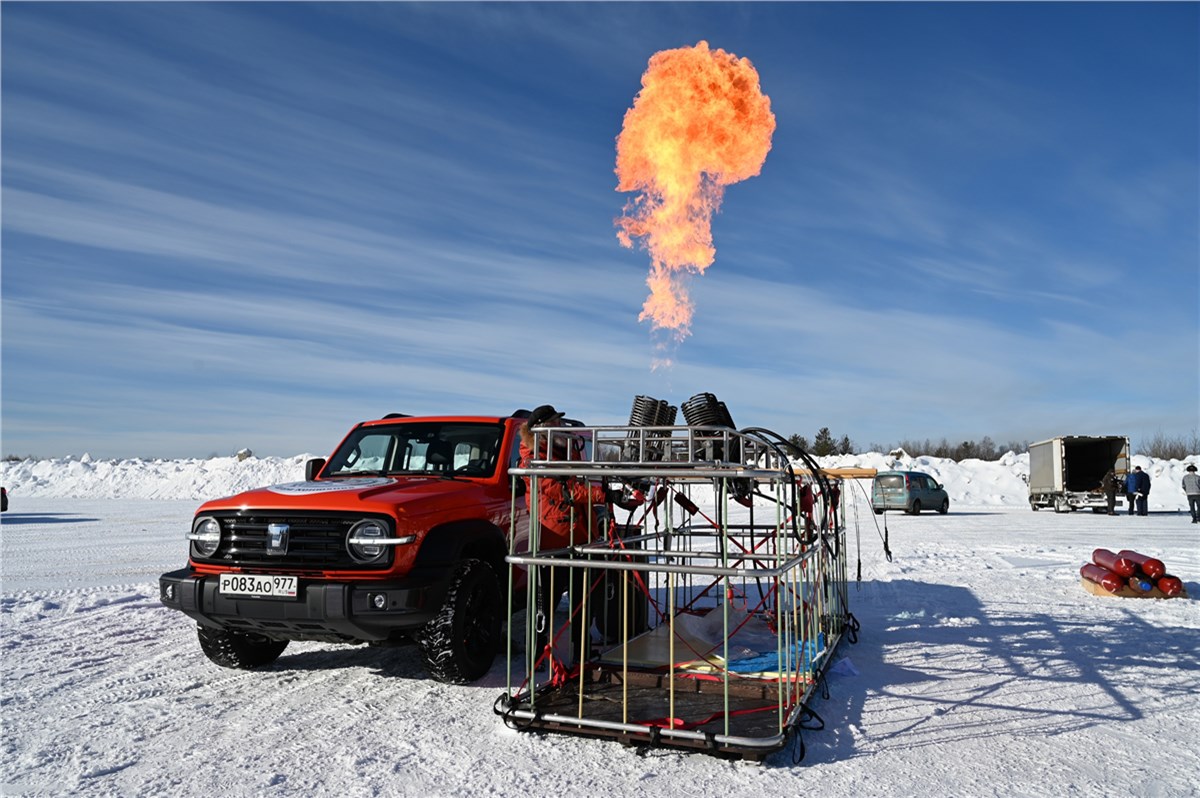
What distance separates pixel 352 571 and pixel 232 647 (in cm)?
170

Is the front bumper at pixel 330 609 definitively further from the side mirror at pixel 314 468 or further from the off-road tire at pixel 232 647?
the side mirror at pixel 314 468

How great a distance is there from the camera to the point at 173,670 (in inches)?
260

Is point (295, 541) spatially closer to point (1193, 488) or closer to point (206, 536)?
point (206, 536)

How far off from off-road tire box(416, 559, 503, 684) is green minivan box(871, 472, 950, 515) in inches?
1004

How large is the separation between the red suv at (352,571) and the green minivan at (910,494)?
84.2 feet

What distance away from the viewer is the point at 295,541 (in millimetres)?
5848

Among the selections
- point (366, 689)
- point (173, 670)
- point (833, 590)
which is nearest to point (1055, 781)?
point (833, 590)

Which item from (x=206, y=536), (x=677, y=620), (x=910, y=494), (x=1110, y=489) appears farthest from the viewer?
(x=910, y=494)

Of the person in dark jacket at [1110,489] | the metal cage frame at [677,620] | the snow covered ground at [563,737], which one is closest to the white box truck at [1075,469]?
the person in dark jacket at [1110,489]

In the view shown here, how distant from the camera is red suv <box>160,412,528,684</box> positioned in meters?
5.59

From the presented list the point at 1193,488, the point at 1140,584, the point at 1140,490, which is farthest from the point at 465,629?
the point at 1140,490

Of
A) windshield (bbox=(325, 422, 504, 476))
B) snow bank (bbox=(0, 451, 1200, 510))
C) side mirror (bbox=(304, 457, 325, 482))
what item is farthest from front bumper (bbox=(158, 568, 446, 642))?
snow bank (bbox=(0, 451, 1200, 510))

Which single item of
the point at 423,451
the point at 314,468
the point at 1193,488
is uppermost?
the point at 423,451

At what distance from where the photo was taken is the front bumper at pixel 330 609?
18.1ft
